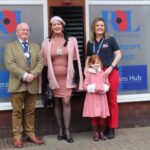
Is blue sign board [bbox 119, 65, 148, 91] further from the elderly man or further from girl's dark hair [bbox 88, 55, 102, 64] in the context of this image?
the elderly man

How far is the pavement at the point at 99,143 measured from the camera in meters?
7.02

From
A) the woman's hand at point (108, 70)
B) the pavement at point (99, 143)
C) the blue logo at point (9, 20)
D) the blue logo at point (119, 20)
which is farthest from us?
the blue logo at point (119, 20)

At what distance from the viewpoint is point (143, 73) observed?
8.22 metres

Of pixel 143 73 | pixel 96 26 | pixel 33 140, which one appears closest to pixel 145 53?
pixel 143 73

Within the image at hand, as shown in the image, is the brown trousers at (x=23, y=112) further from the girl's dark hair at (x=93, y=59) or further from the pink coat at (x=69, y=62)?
the girl's dark hair at (x=93, y=59)

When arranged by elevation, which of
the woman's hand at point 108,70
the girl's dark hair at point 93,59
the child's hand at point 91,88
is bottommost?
the child's hand at point 91,88

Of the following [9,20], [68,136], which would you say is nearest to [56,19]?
[9,20]

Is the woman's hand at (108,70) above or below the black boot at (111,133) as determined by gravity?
above

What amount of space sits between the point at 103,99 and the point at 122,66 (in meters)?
1.05

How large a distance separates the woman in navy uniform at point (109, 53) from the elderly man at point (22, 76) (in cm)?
89

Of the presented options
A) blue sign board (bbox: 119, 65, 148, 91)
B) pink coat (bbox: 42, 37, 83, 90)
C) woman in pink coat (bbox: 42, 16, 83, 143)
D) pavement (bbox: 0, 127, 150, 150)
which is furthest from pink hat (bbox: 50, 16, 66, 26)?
pavement (bbox: 0, 127, 150, 150)

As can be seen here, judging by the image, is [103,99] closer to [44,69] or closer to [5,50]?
[44,69]

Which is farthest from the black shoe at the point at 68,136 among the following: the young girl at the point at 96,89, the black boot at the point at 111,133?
the black boot at the point at 111,133

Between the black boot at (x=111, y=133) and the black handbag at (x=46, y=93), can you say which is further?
the black boot at (x=111, y=133)
